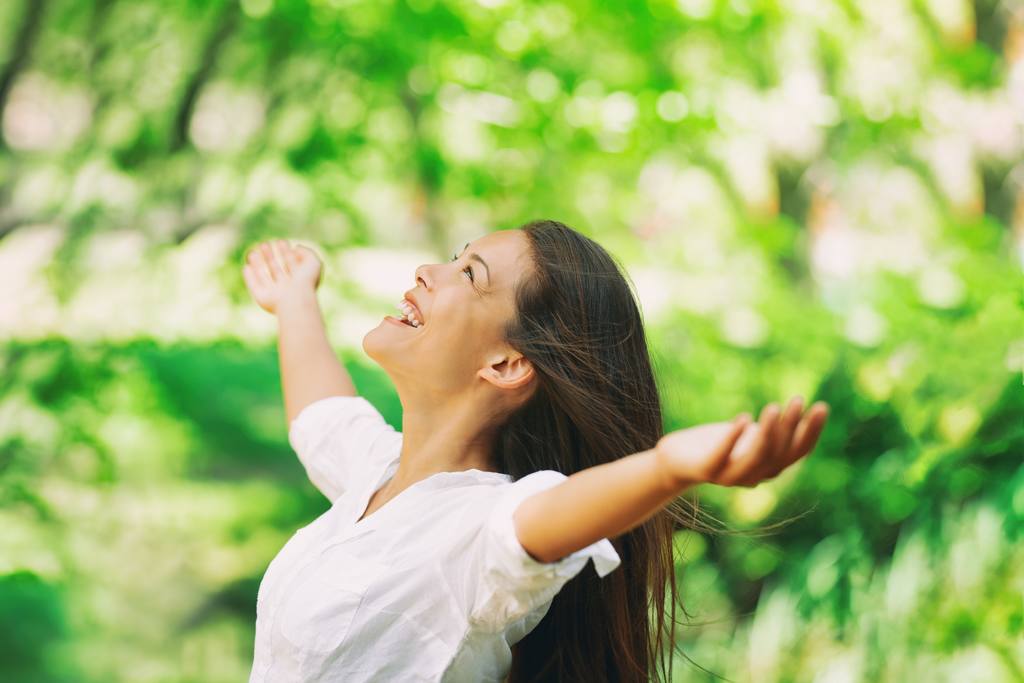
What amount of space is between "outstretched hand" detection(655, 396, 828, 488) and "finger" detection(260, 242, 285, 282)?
44.4 inches

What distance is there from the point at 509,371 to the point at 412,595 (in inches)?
13.0

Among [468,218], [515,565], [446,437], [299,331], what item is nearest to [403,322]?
[446,437]

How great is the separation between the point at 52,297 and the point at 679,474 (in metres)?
2.90

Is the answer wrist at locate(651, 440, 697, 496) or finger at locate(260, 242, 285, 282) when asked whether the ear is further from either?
finger at locate(260, 242, 285, 282)

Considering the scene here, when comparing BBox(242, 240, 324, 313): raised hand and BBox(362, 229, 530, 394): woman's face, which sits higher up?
BBox(362, 229, 530, 394): woman's face

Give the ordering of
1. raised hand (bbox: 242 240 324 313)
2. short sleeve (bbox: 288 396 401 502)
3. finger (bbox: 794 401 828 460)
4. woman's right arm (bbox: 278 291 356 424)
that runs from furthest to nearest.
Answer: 1. raised hand (bbox: 242 240 324 313)
2. woman's right arm (bbox: 278 291 356 424)
3. short sleeve (bbox: 288 396 401 502)
4. finger (bbox: 794 401 828 460)

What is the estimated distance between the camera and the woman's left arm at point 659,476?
0.99 metres

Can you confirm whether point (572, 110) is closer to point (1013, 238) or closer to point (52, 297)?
point (1013, 238)

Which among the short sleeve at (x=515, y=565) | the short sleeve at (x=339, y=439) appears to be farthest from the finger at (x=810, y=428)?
the short sleeve at (x=339, y=439)

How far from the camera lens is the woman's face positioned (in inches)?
58.6

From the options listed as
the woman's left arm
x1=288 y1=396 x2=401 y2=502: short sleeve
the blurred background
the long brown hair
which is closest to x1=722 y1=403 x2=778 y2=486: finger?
the woman's left arm

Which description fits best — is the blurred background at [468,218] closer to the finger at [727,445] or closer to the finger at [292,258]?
the finger at [292,258]

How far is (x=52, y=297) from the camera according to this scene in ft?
11.3

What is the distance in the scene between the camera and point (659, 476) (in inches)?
41.4
